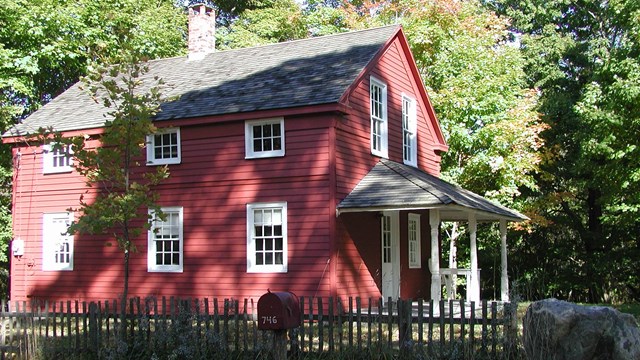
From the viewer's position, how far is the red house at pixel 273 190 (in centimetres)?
1673

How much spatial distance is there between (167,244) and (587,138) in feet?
49.6

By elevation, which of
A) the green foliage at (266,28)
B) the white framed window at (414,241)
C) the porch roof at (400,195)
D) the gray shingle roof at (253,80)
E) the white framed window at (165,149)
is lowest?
the white framed window at (414,241)

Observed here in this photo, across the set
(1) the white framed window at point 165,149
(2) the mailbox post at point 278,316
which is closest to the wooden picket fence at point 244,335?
→ (2) the mailbox post at point 278,316

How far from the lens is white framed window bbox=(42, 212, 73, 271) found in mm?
20095

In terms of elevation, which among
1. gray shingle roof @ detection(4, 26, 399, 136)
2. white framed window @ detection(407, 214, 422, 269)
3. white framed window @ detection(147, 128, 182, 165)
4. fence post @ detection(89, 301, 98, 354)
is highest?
gray shingle roof @ detection(4, 26, 399, 136)

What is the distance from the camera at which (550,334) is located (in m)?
8.61

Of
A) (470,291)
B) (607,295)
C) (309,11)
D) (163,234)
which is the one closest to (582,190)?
(607,295)

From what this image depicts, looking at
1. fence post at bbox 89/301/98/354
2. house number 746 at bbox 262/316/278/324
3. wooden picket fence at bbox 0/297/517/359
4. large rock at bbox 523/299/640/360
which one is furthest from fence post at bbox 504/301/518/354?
fence post at bbox 89/301/98/354

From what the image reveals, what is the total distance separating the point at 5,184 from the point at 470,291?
17.3 meters

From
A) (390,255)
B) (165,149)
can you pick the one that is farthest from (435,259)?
(165,149)

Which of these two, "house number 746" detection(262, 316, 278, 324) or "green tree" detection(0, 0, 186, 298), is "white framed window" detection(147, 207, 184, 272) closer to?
"green tree" detection(0, 0, 186, 298)

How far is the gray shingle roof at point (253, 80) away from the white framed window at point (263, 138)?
1.58 ft

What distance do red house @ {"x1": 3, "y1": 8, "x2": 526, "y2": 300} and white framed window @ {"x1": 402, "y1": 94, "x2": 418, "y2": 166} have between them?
0.19 feet

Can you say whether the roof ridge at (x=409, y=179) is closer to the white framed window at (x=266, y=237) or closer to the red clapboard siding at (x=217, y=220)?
the red clapboard siding at (x=217, y=220)
